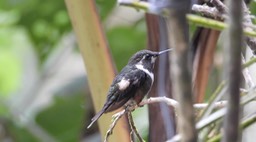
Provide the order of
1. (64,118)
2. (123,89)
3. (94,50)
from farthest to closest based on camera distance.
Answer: (64,118), (94,50), (123,89)

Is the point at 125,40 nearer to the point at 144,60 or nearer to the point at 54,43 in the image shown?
the point at 54,43

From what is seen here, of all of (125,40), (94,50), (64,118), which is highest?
(94,50)

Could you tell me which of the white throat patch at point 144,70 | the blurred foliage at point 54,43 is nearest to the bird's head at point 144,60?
the white throat patch at point 144,70

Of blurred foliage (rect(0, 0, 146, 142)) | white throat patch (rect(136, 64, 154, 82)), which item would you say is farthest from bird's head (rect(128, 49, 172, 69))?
blurred foliage (rect(0, 0, 146, 142))

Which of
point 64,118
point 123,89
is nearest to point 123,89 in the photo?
point 123,89

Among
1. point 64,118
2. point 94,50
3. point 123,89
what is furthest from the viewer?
point 64,118

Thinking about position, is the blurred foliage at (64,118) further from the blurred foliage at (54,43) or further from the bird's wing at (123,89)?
the bird's wing at (123,89)

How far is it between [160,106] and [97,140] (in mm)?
652

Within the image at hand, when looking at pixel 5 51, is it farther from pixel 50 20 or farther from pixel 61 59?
pixel 50 20

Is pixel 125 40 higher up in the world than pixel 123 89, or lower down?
lower down

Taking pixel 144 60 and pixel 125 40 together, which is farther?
pixel 125 40

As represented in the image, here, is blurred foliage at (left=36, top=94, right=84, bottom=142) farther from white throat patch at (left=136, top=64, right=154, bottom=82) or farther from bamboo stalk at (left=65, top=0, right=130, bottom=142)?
white throat patch at (left=136, top=64, right=154, bottom=82)

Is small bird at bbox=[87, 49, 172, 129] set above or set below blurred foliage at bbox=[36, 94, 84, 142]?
above

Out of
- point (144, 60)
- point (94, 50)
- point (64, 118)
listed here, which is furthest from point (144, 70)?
point (64, 118)
